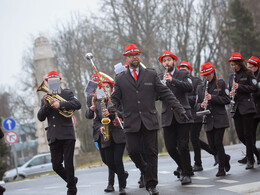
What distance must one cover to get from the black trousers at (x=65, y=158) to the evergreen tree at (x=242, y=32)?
106 ft

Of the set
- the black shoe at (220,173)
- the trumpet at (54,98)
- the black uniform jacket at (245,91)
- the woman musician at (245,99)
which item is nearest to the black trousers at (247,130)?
the woman musician at (245,99)

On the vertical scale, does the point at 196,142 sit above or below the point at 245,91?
below

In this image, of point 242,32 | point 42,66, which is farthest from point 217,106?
point 242,32

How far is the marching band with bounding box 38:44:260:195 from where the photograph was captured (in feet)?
30.2

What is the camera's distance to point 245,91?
11516 mm

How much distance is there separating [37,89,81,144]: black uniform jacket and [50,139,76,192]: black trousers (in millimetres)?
137

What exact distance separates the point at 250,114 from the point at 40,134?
31.1 meters

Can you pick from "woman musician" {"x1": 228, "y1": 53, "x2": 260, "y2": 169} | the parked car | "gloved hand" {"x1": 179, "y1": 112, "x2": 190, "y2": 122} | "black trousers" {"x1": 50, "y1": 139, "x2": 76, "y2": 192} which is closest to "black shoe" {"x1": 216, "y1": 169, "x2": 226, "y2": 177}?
"woman musician" {"x1": 228, "y1": 53, "x2": 260, "y2": 169}

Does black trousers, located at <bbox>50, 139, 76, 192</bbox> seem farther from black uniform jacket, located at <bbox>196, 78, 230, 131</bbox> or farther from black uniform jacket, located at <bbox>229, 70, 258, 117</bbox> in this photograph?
black uniform jacket, located at <bbox>229, 70, 258, 117</bbox>

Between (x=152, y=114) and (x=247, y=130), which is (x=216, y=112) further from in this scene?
(x=152, y=114)

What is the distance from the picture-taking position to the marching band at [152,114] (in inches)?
363

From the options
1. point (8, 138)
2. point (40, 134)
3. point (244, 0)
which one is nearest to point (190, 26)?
point (244, 0)

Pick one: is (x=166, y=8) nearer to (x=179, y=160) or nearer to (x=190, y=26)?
(x=190, y=26)

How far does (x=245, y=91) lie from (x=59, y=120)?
3.85 meters
